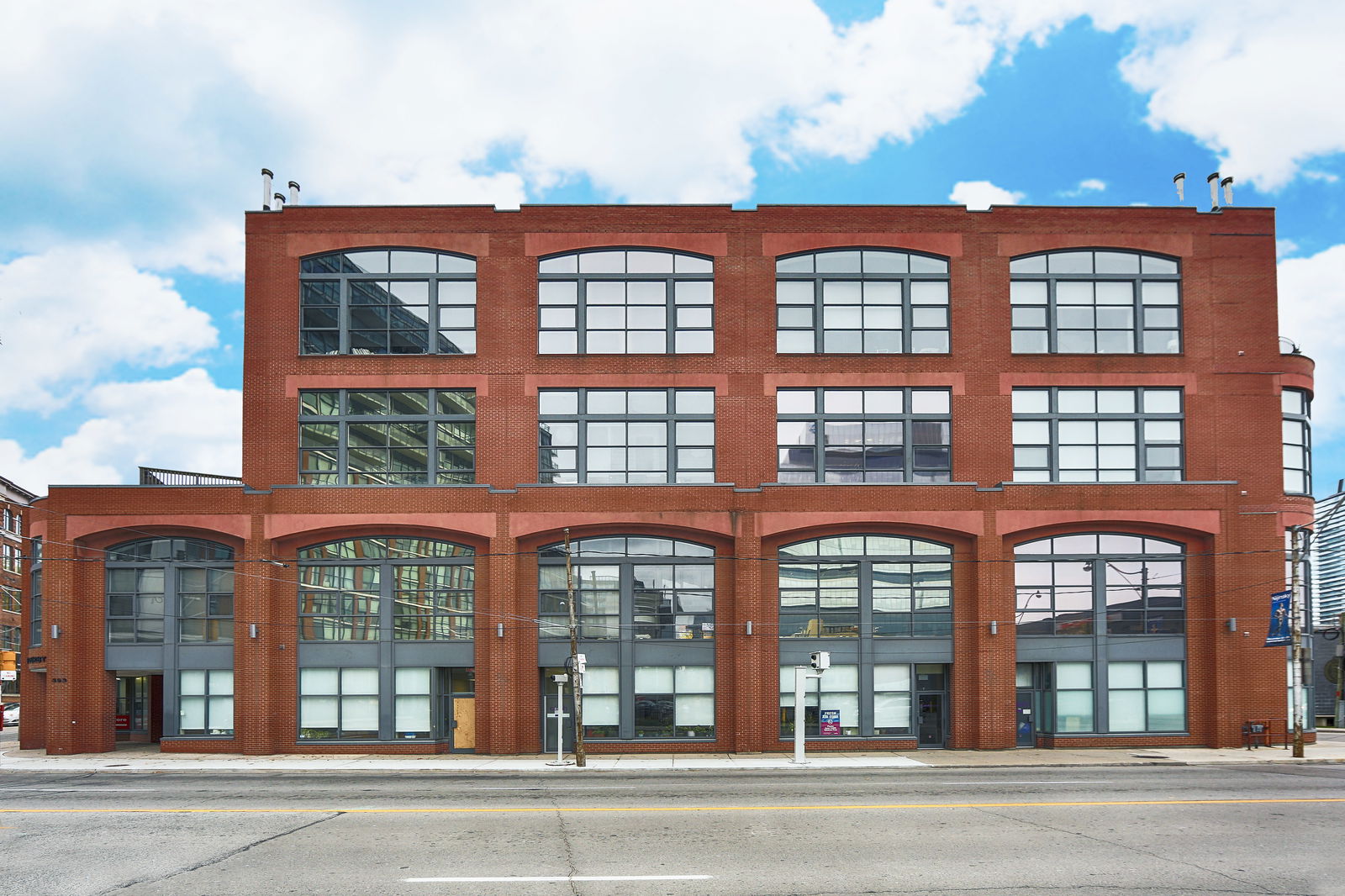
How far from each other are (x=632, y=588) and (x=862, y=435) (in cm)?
937

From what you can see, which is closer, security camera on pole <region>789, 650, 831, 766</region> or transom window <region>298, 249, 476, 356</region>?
security camera on pole <region>789, 650, 831, 766</region>

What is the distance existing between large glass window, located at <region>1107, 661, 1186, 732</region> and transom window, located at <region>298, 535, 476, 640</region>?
70.3ft

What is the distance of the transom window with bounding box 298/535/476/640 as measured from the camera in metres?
34.7

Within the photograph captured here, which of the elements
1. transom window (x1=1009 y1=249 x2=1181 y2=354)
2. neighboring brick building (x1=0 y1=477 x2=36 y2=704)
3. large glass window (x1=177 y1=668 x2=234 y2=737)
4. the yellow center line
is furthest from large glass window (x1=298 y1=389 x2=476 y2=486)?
neighboring brick building (x1=0 y1=477 x2=36 y2=704)

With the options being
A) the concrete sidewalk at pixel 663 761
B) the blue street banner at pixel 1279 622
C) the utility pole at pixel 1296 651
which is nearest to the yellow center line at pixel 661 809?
the concrete sidewalk at pixel 663 761

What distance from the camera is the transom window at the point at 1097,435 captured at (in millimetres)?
35562

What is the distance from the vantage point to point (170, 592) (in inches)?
1367

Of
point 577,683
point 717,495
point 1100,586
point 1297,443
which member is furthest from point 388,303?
point 1297,443

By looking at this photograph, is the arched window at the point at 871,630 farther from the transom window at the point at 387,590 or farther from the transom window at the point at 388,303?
the transom window at the point at 388,303

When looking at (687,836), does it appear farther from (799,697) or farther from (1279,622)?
(1279,622)

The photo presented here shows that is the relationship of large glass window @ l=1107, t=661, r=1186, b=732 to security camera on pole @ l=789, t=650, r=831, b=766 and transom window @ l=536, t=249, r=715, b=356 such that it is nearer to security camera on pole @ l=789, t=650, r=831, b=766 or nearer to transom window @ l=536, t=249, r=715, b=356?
security camera on pole @ l=789, t=650, r=831, b=766

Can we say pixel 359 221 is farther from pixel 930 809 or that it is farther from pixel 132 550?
pixel 930 809

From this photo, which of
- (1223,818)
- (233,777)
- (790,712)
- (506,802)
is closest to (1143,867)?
(1223,818)

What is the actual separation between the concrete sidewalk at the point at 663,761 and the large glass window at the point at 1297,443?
893 cm
